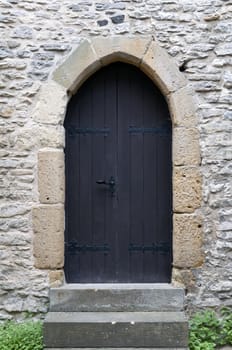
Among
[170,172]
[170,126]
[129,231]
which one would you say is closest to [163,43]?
[170,126]

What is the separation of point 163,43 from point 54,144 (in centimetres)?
142

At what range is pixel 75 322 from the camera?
433cm

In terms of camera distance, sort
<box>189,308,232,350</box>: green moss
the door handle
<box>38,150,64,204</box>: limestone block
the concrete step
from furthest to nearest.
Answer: the door handle
<box>38,150,64,204</box>: limestone block
<box>189,308,232,350</box>: green moss
the concrete step

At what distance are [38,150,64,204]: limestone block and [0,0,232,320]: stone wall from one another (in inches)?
2.0

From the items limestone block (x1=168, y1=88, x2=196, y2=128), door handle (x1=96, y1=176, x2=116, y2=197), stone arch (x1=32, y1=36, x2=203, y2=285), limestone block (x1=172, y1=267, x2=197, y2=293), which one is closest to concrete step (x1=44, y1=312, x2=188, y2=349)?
limestone block (x1=172, y1=267, x2=197, y2=293)

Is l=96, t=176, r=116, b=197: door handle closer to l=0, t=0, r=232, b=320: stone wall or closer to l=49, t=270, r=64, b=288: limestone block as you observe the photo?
l=0, t=0, r=232, b=320: stone wall

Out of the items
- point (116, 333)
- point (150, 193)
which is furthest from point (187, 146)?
point (116, 333)

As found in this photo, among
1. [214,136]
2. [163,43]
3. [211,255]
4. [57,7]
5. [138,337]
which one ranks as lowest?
[138,337]

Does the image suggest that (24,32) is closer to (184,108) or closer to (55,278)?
(184,108)

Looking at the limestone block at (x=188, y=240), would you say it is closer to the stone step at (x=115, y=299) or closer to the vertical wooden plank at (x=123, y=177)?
the stone step at (x=115, y=299)

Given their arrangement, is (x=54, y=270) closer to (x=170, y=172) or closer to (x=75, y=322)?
(x=75, y=322)

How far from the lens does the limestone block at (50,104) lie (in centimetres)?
468

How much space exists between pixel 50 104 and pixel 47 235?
1.25 m

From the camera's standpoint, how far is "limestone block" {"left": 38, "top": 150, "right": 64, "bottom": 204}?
4668mm
